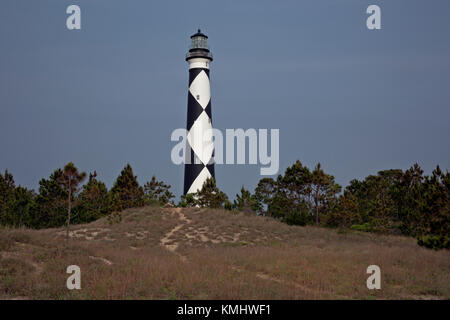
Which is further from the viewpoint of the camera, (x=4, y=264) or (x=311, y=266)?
(x=311, y=266)

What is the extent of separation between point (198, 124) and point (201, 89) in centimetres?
413

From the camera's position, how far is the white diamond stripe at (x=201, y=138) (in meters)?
44.2

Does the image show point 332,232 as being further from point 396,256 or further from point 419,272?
point 419,272

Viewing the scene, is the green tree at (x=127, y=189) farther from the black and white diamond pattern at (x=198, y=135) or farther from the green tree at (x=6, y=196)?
the green tree at (x=6, y=196)

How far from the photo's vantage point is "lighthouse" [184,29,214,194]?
145ft

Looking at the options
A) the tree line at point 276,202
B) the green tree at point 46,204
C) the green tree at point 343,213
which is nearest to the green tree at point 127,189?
the tree line at point 276,202

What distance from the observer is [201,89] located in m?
45.2

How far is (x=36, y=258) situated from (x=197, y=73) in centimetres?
3252

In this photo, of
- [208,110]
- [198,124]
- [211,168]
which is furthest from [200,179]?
[208,110]

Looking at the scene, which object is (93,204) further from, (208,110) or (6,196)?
(208,110)

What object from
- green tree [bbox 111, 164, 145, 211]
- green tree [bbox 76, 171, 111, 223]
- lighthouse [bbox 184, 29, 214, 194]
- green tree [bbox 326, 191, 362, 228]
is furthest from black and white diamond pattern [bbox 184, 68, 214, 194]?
green tree [bbox 326, 191, 362, 228]

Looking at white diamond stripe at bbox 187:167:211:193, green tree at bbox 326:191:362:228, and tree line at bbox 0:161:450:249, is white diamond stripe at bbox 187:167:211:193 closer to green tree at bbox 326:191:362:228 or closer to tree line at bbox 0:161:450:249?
tree line at bbox 0:161:450:249
